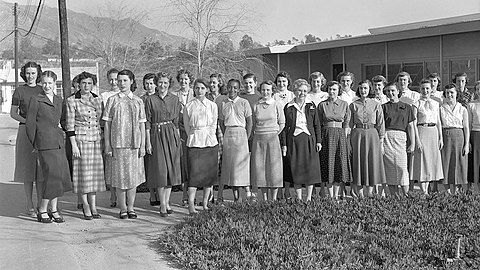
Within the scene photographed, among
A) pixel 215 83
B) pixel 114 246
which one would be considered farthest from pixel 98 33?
pixel 114 246

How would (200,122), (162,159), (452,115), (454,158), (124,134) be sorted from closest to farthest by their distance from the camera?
(124,134)
(200,122)
(162,159)
(452,115)
(454,158)

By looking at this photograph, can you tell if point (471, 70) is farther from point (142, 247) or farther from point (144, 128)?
point (142, 247)

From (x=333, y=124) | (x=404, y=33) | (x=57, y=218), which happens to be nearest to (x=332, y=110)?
(x=333, y=124)

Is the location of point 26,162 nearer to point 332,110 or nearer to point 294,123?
point 294,123

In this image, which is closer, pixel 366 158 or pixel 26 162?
pixel 26 162

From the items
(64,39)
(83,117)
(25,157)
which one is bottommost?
(25,157)

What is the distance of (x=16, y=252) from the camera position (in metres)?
7.43

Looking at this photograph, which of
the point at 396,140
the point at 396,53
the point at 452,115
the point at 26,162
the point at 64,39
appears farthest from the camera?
the point at 396,53

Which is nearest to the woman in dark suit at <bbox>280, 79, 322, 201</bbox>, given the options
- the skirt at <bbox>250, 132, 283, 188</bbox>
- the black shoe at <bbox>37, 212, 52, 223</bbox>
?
the skirt at <bbox>250, 132, 283, 188</bbox>

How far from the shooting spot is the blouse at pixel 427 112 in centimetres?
1042

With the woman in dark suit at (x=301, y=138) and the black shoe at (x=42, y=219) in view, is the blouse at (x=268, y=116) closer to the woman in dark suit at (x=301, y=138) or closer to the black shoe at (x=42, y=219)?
the woman in dark suit at (x=301, y=138)

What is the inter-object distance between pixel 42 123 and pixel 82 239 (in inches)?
66.0

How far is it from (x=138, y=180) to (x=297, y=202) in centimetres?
218

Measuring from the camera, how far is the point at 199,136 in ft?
31.2
